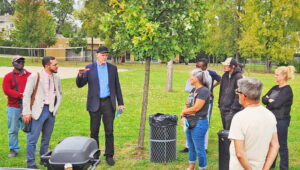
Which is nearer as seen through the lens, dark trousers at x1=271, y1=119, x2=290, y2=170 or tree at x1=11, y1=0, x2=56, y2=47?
dark trousers at x1=271, y1=119, x2=290, y2=170

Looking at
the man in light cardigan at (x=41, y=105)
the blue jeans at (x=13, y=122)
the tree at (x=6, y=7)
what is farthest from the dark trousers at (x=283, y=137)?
the tree at (x=6, y=7)

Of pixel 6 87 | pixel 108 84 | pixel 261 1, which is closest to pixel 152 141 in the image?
pixel 108 84

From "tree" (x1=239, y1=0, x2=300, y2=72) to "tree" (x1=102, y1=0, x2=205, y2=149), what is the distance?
35834 mm

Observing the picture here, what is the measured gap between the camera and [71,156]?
123 inches

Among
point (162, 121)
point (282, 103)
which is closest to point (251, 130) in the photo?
point (282, 103)

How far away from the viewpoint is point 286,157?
560cm

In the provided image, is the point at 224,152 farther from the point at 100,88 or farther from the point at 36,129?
the point at 36,129

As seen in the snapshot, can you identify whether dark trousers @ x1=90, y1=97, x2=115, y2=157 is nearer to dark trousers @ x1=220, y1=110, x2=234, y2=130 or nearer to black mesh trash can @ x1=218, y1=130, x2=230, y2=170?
black mesh trash can @ x1=218, y1=130, x2=230, y2=170

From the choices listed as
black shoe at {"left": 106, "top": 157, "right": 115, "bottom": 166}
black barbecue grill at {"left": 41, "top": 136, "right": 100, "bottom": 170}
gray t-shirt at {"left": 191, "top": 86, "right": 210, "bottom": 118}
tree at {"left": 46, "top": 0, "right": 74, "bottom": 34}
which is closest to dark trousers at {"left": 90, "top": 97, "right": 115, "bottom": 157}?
black shoe at {"left": 106, "top": 157, "right": 115, "bottom": 166}

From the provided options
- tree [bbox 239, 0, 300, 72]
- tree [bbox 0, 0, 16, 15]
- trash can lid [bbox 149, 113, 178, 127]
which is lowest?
trash can lid [bbox 149, 113, 178, 127]

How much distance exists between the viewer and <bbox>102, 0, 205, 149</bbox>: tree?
6207 mm

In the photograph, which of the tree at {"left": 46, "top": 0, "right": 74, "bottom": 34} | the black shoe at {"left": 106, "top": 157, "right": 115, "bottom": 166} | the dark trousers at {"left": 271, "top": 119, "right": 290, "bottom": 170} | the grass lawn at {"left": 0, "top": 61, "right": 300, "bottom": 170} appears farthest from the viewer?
the tree at {"left": 46, "top": 0, "right": 74, "bottom": 34}

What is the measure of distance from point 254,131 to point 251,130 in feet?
0.11

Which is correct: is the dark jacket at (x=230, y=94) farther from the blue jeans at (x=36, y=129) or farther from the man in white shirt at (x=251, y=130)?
the blue jeans at (x=36, y=129)
